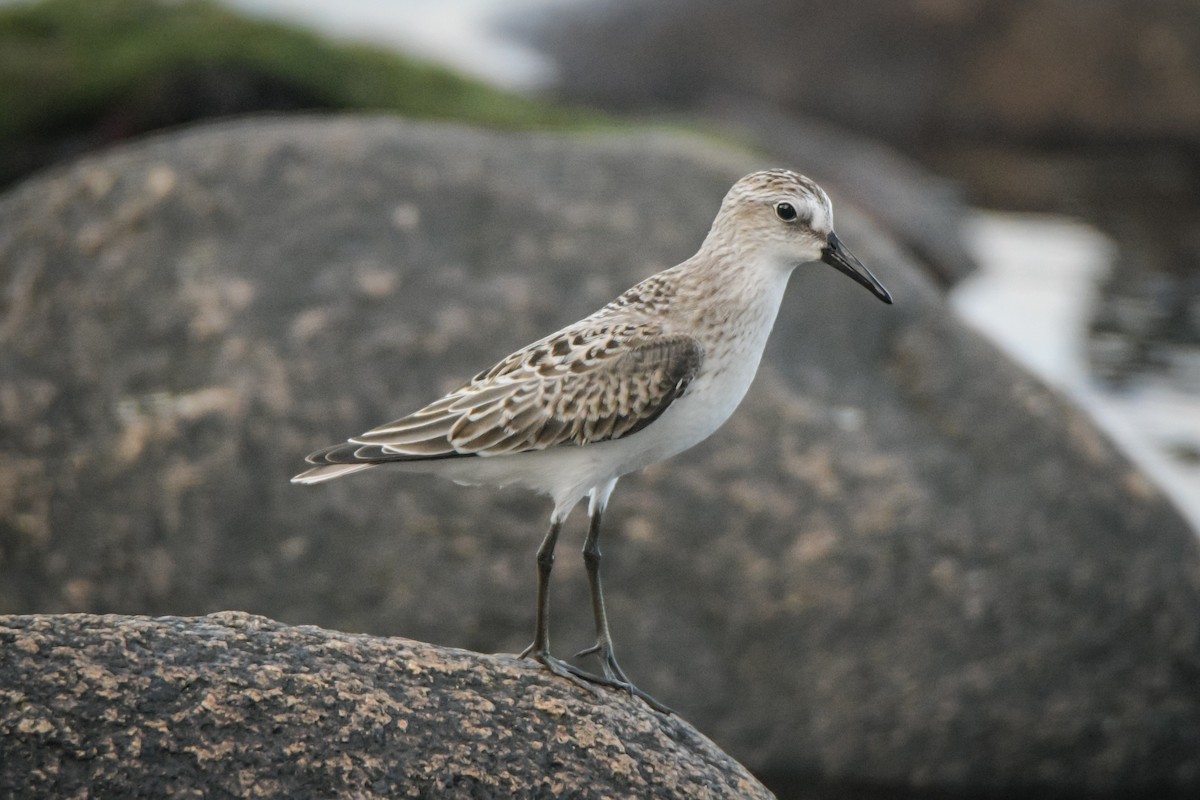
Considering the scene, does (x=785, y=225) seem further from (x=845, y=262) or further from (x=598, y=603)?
(x=598, y=603)

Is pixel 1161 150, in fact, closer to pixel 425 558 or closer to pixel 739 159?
pixel 739 159

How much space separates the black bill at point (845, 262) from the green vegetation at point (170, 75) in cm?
1071

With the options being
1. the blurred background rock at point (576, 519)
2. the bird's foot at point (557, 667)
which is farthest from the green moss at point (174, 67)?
the bird's foot at point (557, 667)

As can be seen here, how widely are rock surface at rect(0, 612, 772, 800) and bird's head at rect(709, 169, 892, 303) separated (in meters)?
2.02

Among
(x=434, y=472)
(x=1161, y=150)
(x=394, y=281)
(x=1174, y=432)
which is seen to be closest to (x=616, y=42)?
(x=1161, y=150)

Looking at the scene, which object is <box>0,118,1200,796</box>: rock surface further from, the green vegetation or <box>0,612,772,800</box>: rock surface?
the green vegetation

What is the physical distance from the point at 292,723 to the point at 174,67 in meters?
12.2

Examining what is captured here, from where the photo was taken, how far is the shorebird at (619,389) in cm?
668

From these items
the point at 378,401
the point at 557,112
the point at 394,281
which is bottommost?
the point at 378,401

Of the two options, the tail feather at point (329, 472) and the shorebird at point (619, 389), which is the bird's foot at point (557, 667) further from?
the tail feather at point (329, 472)

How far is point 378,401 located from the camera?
962cm

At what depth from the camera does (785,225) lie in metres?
6.92

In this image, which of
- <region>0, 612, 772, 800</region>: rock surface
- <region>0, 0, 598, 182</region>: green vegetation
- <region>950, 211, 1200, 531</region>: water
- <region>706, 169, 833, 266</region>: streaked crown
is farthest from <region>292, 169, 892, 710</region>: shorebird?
<region>0, 0, 598, 182</region>: green vegetation

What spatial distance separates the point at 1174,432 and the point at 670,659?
7805mm
